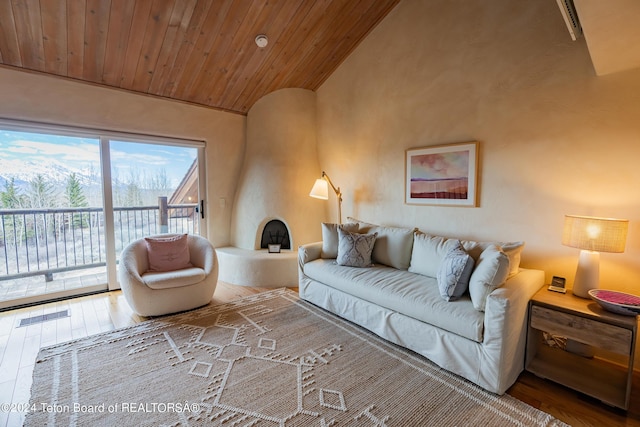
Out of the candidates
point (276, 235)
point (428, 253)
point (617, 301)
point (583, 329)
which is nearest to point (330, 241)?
point (428, 253)

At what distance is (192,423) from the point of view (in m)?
A: 1.66

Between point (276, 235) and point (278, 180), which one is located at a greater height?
point (278, 180)

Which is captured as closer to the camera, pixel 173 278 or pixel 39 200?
pixel 173 278

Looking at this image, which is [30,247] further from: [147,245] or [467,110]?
[467,110]

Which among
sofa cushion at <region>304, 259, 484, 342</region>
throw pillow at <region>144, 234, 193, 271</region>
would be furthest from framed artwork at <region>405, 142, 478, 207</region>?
throw pillow at <region>144, 234, 193, 271</region>

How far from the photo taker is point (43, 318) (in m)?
2.96

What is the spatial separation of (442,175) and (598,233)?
139cm

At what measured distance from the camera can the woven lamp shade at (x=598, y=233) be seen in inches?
76.7

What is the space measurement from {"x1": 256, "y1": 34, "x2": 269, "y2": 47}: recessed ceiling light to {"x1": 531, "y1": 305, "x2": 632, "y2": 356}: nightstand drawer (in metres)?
3.62

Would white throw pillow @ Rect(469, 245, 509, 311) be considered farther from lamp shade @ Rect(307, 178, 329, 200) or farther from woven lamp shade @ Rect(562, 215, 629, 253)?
lamp shade @ Rect(307, 178, 329, 200)

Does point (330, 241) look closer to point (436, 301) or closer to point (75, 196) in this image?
point (436, 301)

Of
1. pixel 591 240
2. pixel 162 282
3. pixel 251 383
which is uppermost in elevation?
pixel 591 240

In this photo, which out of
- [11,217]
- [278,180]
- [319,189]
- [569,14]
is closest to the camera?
[569,14]

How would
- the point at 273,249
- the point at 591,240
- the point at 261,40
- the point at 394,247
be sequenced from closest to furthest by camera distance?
the point at 591,240 → the point at 394,247 → the point at 261,40 → the point at 273,249
